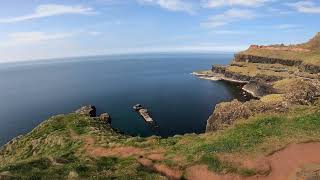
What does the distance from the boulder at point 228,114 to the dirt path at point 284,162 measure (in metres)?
28.2

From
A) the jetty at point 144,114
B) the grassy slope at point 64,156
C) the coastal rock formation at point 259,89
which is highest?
the grassy slope at point 64,156

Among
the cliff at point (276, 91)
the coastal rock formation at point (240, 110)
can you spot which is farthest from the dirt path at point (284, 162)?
the coastal rock formation at point (240, 110)

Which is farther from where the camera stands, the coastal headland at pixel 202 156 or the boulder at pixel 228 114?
the boulder at pixel 228 114

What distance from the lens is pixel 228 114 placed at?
248 ft

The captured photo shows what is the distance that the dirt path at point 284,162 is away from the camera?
123 ft

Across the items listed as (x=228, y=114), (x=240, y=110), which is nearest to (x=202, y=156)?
(x=240, y=110)

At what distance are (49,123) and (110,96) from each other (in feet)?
318

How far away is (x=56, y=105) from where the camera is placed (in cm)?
16012

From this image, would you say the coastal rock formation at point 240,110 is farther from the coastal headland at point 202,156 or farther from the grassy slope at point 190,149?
the coastal headland at point 202,156

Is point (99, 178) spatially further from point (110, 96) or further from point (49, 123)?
point (110, 96)

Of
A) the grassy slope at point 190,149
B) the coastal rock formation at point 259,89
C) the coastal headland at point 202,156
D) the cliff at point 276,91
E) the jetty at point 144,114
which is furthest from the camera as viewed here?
the coastal rock formation at point 259,89

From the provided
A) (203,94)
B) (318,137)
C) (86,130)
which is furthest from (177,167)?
(203,94)

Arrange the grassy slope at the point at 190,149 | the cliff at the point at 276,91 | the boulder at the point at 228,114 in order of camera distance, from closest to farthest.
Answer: the grassy slope at the point at 190,149
the boulder at the point at 228,114
the cliff at the point at 276,91

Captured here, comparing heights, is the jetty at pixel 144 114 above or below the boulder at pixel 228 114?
below
